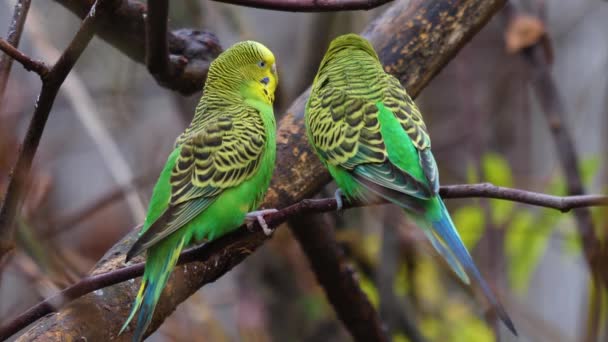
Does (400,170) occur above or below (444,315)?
above

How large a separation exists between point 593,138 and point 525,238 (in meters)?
3.11

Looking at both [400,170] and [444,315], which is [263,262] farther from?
[400,170]

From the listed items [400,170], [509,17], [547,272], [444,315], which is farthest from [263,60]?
[547,272]

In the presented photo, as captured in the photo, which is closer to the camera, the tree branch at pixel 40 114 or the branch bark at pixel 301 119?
the tree branch at pixel 40 114

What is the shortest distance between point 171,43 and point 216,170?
0.76 meters

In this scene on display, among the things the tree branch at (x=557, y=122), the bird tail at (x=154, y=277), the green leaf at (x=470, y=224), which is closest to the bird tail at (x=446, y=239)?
the bird tail at (x=154, y=277)

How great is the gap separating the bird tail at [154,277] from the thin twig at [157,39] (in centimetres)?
50

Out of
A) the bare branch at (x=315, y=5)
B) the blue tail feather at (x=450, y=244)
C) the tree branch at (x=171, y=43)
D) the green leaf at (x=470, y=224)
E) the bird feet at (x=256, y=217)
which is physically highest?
the bare branch at (x=315, y=5)

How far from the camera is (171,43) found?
7.77ft

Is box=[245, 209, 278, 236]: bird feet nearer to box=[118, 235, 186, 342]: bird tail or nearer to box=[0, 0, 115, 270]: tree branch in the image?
box=[118, 235, 186, 342]: bird tail

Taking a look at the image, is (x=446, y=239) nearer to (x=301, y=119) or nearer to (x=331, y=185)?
(x=301, y=119)

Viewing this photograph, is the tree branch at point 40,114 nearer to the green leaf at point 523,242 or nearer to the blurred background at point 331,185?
the blurred background at point 331,185

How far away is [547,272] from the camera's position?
20.6 feet

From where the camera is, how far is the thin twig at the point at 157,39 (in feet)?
5.24
